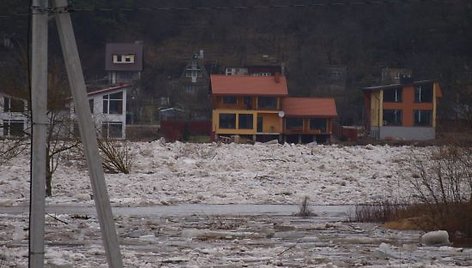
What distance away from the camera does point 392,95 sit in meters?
84.4

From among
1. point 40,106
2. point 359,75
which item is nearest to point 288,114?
point 359,75

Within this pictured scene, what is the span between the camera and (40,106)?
24.5 feet

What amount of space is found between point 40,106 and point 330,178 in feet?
91.5

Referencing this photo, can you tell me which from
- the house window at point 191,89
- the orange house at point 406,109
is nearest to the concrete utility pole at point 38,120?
the orange house at point 406,109

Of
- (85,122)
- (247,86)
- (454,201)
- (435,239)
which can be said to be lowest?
(435,239)

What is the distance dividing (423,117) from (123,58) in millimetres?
41831

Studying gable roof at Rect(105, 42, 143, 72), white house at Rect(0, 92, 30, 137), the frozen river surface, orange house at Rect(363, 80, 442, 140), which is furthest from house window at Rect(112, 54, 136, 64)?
the frozen river surface

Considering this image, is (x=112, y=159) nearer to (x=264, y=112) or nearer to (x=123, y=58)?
(x=264, y=112)

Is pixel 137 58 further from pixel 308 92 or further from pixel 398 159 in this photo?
pixel 398 159

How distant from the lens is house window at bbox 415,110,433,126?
82.6 m

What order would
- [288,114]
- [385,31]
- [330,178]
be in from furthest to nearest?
1. [385,31]
2. [288,114]
3. [330,178]

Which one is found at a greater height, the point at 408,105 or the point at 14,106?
the point at 408,105

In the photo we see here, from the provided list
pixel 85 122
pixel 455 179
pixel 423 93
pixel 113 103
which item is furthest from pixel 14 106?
pixel 423 93

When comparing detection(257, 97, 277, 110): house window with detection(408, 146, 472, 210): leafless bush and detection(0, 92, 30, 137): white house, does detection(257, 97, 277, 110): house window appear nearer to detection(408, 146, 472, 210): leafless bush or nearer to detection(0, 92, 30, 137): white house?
detection(0, 92, 30, 137): white house
